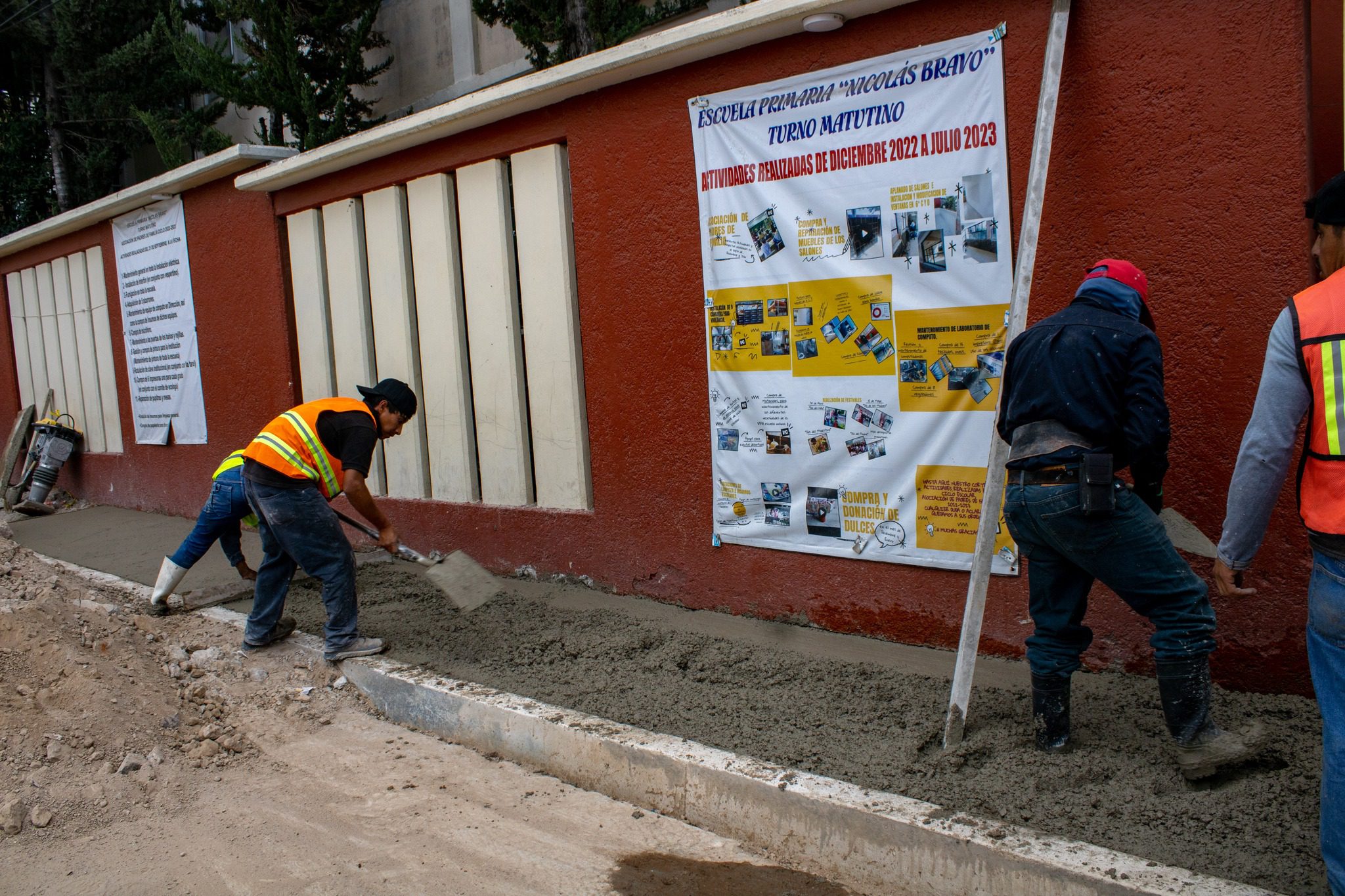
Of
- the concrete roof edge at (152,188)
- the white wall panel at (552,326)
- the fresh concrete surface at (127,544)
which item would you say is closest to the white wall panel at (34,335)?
the concrete roof edge at (152,188)

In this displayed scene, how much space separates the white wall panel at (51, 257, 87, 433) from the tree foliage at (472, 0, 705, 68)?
5998 millimetres

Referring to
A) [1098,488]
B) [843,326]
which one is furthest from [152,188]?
[1098,488]


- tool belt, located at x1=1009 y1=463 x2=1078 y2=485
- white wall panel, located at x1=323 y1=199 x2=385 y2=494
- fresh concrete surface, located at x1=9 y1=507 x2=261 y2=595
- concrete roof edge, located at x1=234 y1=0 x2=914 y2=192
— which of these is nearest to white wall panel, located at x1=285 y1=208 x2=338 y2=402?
white wall panel, located at x1=323 y1=199 x2=385 y2=494

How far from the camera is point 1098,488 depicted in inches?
122

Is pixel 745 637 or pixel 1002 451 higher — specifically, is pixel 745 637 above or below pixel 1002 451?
below

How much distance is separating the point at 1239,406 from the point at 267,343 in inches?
293

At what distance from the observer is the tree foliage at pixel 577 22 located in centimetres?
944

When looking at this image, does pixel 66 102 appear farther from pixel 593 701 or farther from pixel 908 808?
pixel 908 808

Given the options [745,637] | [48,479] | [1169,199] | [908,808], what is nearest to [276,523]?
[745,637]

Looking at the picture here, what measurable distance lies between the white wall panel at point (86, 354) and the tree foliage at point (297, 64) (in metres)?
2.72

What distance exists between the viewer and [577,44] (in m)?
9.68

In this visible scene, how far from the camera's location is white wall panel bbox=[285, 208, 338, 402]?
805 centimetres

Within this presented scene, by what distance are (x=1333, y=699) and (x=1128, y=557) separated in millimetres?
721

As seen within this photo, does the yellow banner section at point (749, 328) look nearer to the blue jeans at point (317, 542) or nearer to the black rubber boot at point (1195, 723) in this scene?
the blue jeans at point (317, 542)
